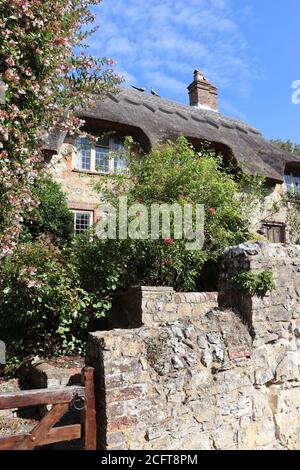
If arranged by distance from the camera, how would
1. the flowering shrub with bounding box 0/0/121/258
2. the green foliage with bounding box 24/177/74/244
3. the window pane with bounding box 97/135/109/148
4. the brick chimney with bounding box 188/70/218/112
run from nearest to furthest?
the flowering shrub with bounding box 0/0/121/258, the green foliage with bounding box 24/177/74/244, the window pane with bounding box 97/135/109/148, the brick chimney with bounding box 188/70/218/112

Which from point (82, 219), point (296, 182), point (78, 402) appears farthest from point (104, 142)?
point (78, 402)

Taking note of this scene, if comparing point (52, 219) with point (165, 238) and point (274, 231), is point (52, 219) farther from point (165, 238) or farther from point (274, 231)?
point (274, 231)

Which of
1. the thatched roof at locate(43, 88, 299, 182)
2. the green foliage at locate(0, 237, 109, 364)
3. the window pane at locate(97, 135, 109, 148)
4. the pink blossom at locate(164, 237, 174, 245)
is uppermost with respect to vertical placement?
the thatched roof at locate(43, 88, 299, 182)

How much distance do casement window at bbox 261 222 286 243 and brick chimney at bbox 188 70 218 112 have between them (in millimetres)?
7123

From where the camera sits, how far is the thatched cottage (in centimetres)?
1205

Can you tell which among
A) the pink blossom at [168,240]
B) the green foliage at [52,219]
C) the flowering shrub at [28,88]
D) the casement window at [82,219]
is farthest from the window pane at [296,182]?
the flowering shrub at [28,88]

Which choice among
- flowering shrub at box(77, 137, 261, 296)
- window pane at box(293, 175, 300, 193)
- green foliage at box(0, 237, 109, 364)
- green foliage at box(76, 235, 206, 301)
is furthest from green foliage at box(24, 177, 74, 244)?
window pane at box(293, 175, 300, 193)

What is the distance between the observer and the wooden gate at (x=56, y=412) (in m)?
2.74

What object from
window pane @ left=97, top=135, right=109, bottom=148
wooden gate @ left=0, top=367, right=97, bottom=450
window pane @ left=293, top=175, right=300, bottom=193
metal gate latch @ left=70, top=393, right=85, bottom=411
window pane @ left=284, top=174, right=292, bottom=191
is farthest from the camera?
window pane @ left=293, top=175, right=300, bottom=193

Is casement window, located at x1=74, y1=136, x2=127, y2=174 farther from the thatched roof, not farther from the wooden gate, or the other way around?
the wooden gate

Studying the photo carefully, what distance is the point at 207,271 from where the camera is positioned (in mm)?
8500

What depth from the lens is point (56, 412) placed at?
9.32 feet

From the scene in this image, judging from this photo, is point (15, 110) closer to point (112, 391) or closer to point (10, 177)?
point (10, 177)

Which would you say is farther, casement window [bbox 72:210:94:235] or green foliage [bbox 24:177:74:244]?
casement window [bbox 72:210:94:235]
